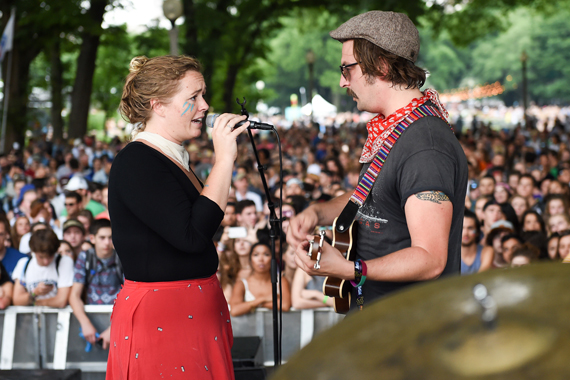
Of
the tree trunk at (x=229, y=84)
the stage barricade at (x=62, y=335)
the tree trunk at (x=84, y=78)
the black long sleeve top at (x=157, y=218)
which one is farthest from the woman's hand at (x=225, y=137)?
the tree trunk at (x=229, y=84)

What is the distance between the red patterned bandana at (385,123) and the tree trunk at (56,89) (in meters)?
22.8

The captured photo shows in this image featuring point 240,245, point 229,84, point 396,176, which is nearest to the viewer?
point 396,176

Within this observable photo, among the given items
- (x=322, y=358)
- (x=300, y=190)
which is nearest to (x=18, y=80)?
(x=300, y=190)

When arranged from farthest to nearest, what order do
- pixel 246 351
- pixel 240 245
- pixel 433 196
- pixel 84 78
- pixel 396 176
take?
pixel 84 78, pixel 240 245, pixel 246 351, pixel 396 176, pixel 433 196

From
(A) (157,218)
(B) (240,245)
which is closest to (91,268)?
(B) (240,245)

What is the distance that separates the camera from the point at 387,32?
2.09 metres

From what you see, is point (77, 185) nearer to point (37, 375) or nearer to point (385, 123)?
point (37, 375)

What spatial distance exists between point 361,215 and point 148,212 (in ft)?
2.48

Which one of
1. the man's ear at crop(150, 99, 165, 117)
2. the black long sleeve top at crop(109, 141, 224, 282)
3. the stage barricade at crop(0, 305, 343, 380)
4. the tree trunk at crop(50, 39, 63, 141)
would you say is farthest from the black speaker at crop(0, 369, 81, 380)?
the tree trunk at crop(50, 39, 63, 141)

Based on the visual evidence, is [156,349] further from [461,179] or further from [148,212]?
[461,179]

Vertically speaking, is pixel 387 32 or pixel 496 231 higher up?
pixel 387 32

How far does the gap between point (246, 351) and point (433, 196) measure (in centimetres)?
285

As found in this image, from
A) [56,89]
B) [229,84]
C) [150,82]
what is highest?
[229,84]

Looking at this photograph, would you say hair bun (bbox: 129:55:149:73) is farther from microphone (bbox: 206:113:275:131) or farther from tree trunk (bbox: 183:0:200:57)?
tree trunk (bbox: 183:0:200:57)
